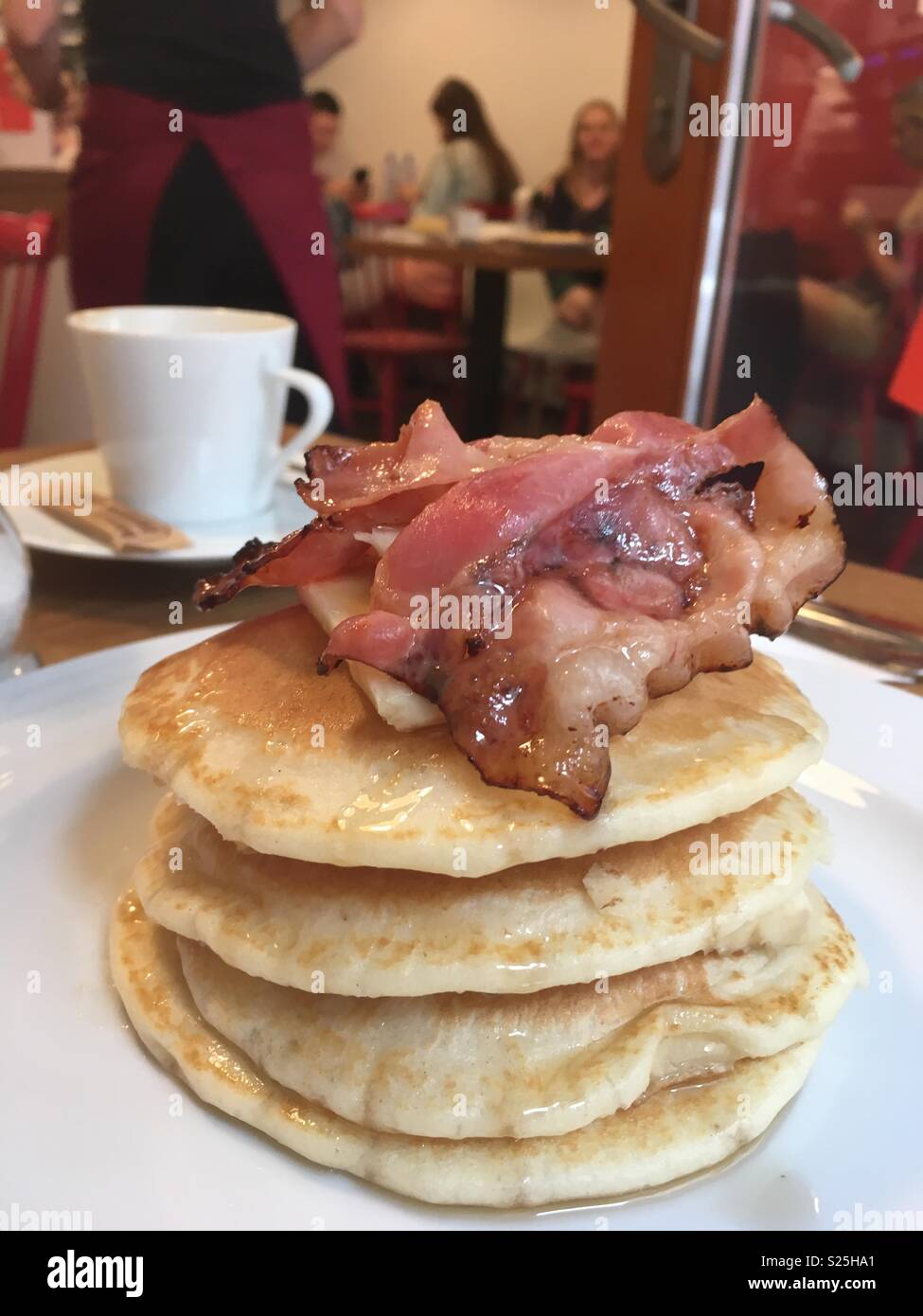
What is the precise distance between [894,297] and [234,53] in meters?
2.30

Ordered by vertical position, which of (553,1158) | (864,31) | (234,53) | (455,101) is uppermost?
(455,101)

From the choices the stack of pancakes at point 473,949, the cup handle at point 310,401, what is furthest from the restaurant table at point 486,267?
the stack of pancakes at point 473,949

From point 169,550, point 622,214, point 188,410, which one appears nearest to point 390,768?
point 169,550

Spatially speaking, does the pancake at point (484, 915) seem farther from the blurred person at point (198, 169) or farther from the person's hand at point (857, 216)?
the person's hand at point (857, 216)

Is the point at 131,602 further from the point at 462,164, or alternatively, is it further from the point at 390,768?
the point at 462,164

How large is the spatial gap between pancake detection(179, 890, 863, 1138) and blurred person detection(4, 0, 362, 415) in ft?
6.45

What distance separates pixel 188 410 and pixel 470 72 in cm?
921

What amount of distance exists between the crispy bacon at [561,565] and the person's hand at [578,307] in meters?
6.42

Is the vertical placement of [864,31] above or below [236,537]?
above

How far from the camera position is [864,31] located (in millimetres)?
2818

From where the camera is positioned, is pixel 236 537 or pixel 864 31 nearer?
pixel 236 537

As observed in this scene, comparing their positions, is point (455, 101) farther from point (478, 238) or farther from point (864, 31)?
point (864, 31)

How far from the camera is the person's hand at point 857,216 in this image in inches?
128
